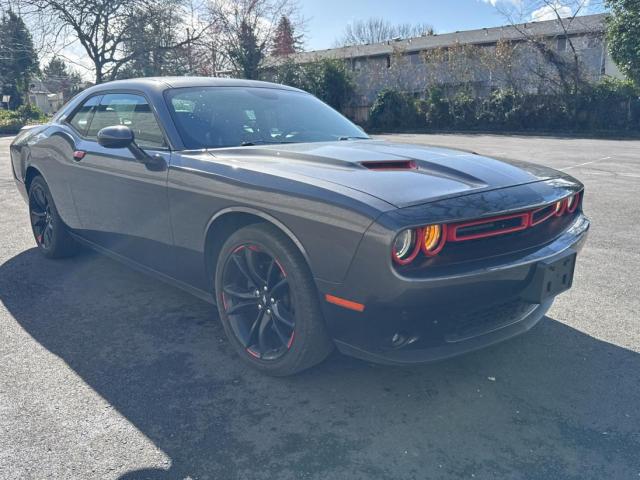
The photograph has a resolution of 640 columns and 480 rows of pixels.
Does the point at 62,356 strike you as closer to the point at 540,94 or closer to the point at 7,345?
the point at 7,345

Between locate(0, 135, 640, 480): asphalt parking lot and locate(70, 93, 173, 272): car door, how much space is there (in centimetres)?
48

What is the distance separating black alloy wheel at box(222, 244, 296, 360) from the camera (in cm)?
271

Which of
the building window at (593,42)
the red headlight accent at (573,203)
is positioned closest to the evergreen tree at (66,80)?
the building window at (593,42)

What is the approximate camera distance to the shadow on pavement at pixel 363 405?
2162mm

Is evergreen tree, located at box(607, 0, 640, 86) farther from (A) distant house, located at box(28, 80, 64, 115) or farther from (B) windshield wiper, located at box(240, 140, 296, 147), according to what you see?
(A) distant house, located at box(28, 80, 64, 115)

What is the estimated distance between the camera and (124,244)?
3738 millimetres

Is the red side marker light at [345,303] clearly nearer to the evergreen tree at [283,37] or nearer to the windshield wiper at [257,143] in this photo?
the windshield wiper at [257,143]

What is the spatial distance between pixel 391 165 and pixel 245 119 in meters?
1.24

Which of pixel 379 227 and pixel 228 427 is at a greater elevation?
pixel 379 227

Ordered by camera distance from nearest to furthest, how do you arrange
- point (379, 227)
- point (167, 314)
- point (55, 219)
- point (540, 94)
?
1. point (379, 227)
2. point (167, 314)
3. point (55, 219)
4. point (540, 94)

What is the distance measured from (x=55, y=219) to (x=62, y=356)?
73.7 inches

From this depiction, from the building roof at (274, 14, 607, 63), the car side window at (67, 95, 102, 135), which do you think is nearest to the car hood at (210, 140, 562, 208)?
the car side window at (67, 95, 102, 135)

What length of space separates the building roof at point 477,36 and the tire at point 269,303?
2605cm

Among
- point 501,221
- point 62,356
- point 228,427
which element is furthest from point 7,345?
point 501,221
